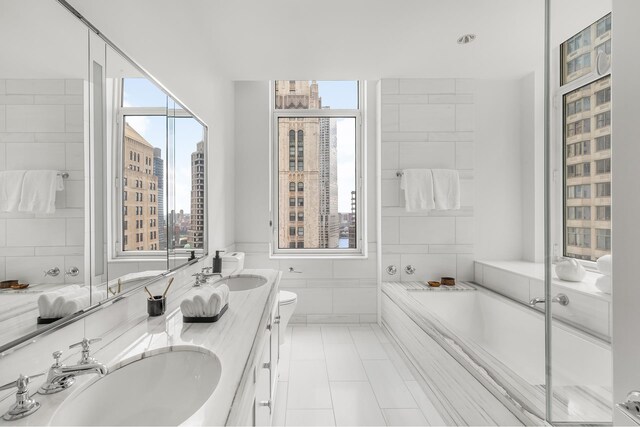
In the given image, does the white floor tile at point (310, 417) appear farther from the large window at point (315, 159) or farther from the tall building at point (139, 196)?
the large window at point (315, 159)

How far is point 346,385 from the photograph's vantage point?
235 cm

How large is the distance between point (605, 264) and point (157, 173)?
71.3 inches

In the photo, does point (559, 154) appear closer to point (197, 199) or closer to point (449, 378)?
point (449, 378)

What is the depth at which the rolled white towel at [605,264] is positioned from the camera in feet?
2.57

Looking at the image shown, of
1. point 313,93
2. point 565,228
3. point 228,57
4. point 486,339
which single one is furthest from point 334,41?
point 486,339

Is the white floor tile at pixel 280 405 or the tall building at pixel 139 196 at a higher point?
the tall building at pixel 139 196

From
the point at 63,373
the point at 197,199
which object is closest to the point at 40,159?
the point at 63,373

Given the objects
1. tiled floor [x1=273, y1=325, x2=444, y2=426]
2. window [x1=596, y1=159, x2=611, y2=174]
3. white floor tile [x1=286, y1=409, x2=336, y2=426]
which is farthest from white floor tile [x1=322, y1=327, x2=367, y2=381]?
window [x1=596, y1=159, x2=611, y2=174]

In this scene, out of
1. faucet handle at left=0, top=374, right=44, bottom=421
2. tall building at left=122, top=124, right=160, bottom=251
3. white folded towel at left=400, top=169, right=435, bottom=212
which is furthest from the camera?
white folded towel at left=400, top=169, right=435, bottom=212

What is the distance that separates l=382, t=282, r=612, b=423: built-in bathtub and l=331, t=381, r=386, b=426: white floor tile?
47 cm

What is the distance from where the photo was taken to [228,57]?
2.88 metres

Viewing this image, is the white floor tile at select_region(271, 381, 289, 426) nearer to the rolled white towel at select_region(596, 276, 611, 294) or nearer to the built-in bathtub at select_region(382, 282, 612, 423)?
the built-in bathtub at select_region(382, 282, 612, 423)

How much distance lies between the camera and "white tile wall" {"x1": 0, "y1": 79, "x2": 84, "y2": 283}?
806mm

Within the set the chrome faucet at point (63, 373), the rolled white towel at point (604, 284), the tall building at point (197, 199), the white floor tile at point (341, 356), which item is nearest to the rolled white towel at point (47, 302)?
the chrome faucet at point (63, 373)
